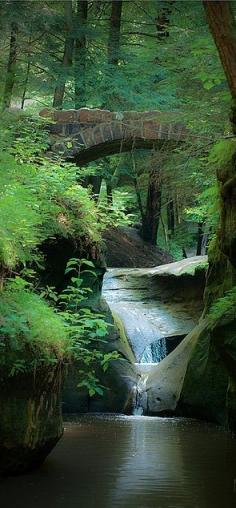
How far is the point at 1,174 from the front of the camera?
23.7 feet

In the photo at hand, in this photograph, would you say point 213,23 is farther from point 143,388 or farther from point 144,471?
point 143,388

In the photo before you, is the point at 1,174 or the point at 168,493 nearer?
the point at 168,493

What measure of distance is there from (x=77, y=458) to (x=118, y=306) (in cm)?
760

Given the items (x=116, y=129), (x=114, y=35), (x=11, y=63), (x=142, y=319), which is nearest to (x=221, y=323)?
(x=142, y=319)

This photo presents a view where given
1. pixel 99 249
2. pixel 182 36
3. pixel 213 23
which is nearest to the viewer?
pixel 213 23

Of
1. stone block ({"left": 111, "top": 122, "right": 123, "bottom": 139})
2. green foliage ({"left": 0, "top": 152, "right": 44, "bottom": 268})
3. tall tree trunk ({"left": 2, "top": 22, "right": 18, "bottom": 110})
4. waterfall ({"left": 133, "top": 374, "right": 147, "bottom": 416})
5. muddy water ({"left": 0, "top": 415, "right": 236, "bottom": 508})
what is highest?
tall tree trunk ({"left": 2, "top": 22, "right": 18, "bottom": 110})

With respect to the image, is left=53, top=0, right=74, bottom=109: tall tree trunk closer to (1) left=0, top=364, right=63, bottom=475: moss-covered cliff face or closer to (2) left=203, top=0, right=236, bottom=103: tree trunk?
(1) left=0, top=364, right=63, bottom=475: moss-covered cliff face

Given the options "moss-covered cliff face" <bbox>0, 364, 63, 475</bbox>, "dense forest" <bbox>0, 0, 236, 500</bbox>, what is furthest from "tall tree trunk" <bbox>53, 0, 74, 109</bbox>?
"moss-covered cliff face" <bbox>0, 364, 63, 475</bbox>

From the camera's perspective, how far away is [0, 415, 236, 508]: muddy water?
4.97 meters

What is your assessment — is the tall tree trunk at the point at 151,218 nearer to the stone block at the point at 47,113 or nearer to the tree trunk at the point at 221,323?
the stone block at the point at 47,113

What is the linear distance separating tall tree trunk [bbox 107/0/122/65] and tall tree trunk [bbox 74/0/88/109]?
70 centimetres

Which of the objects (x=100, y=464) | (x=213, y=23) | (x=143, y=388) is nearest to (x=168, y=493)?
(x=100, y=464)

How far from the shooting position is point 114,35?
1809 centimetres

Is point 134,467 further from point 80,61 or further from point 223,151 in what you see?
point 80,61
